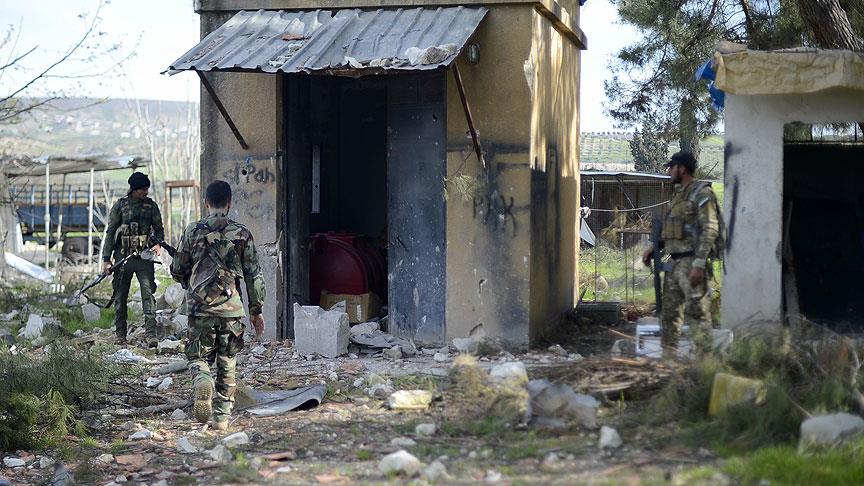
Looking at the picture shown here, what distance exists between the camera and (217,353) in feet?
22.7

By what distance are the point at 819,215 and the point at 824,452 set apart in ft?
20.0

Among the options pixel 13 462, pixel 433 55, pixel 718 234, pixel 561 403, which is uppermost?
pixel 433 55

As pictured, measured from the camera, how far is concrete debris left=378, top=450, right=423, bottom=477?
18.0 ft

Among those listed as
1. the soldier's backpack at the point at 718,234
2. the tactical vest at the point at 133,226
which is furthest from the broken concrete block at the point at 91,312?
the soldier's backpack at the point at 718,234

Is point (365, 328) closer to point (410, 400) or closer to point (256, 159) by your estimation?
point (256, 159)

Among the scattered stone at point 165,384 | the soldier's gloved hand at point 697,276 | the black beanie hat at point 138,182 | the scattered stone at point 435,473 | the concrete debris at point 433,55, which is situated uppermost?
the concrete debris at point 433,55

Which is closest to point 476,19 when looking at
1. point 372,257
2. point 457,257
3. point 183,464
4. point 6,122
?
point 457,257

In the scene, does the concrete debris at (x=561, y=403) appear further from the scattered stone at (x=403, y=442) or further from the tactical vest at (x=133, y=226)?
the tactical vest at (x=133, y=226)

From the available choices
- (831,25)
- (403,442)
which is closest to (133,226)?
(403,442)

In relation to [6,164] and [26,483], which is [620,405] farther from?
[6,164]

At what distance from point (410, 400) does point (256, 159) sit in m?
4.09

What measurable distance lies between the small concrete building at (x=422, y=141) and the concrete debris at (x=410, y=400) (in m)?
2.47

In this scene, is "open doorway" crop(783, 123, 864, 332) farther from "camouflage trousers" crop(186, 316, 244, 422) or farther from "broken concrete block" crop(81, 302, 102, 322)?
"broken concrete block" crop(81, 302, 102, 322)

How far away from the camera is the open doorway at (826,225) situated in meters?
10.5
